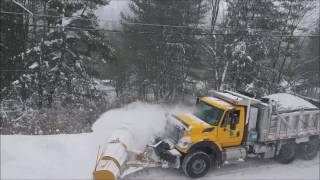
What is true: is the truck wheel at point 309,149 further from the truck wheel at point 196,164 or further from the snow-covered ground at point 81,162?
the truck wheel at point 196,164

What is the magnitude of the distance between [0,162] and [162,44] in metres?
16.3

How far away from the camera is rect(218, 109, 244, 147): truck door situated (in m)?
11.8

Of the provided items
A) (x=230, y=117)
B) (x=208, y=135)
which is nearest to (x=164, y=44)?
(x=230, y=117)

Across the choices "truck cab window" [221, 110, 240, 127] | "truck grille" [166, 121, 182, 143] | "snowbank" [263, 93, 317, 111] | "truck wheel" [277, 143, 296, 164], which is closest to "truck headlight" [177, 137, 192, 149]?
"truck grille" [166, 121, 182, 143]

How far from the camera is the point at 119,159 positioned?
10.6 meters

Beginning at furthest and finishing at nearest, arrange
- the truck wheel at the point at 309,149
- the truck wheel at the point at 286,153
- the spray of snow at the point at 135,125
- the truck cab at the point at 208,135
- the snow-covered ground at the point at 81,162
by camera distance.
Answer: the truck wheel at the point at 309,149 → the truck wheel at the point at 286,153 → the spray of snow at the point at 135,125 → the truck cab at the point at 208,135 → the snow-covered ground at the point at 81,162

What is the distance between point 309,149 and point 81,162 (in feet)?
26.6

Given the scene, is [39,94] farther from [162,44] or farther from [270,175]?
[270,175]

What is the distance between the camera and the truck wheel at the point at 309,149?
1367 centimetres

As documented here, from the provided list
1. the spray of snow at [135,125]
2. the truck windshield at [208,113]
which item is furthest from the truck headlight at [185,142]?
the spray of snow at [135,125]

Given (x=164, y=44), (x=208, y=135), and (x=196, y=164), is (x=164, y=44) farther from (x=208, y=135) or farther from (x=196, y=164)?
(x=196, y=164)

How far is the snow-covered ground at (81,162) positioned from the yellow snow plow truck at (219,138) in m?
0.41

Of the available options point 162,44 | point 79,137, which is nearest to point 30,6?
point 162,44

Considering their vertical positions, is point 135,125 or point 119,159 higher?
point 135,125
